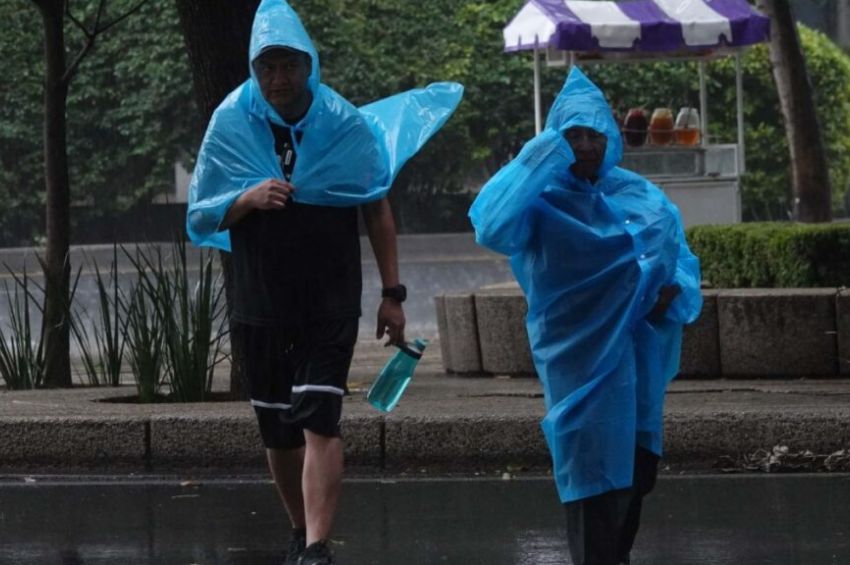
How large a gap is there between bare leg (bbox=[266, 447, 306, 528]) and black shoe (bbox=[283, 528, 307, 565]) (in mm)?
29

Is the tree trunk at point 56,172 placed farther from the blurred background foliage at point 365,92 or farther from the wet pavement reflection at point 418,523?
the blurred background foliage at point 365,92

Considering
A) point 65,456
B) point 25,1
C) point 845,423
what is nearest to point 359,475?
point 65,456

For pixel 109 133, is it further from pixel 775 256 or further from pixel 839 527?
pixel 839 527

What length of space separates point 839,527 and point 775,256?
5.05 metres

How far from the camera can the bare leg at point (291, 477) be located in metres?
5.76

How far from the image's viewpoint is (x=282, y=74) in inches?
217

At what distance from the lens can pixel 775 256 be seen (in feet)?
37.2

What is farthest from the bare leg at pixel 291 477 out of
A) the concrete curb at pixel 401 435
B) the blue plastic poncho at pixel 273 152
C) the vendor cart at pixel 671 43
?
the vendor cart at pixel 671 43

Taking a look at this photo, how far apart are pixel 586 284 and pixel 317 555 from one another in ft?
3.60

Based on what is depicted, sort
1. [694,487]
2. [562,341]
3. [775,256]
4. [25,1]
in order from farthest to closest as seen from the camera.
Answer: [25,1] → [775,256] → [694,487] → [562,341]

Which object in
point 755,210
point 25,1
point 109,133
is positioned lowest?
point 755,210

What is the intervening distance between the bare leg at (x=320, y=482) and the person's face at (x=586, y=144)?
3.61ft

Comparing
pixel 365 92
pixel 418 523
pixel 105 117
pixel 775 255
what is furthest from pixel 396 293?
pixel 105 117

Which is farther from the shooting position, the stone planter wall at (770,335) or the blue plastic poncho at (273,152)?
the stone planter wall at (770,335)
